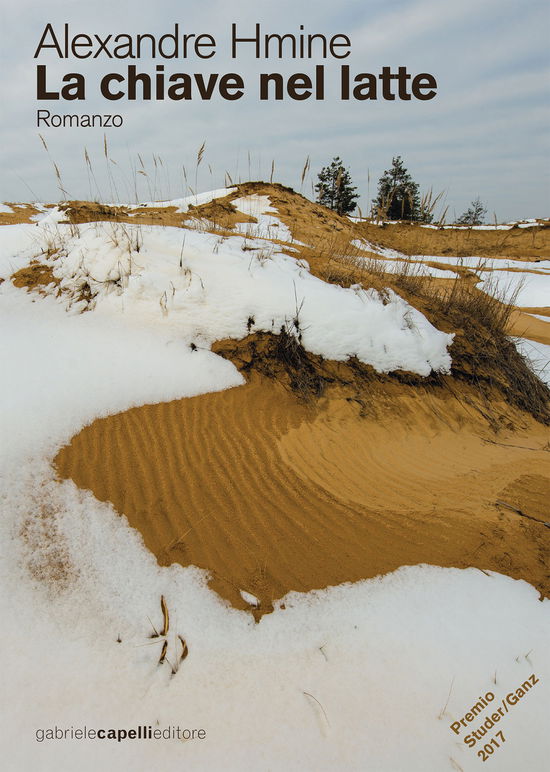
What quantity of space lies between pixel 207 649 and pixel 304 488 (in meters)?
1.15

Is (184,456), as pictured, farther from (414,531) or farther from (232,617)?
(414,531)

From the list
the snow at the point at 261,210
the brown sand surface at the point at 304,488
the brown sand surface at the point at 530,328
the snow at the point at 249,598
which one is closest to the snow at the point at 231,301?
the brown sand surface at the point at 304,488

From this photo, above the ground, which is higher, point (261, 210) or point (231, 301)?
point (261, 210)

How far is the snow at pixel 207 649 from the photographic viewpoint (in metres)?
1.37

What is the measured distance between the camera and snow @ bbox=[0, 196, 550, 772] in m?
1.37

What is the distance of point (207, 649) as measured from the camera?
1650 millimetres

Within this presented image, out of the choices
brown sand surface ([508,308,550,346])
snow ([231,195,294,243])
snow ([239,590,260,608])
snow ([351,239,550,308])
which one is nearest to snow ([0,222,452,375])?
snow ([239,590,260,608])

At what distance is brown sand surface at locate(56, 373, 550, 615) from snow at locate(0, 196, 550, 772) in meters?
0.11

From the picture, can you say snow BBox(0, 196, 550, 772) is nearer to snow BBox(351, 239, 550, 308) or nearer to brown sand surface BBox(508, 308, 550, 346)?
brown sand surface BBox(508, 308, 550, 346)

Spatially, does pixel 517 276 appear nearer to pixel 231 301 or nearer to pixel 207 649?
pixel 231 301

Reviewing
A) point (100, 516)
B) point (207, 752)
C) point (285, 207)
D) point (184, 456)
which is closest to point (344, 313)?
point (184, 456)

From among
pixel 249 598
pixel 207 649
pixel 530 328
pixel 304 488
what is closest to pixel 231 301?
pixel 304 488

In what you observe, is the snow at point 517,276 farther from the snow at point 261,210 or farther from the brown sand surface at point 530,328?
the snow at point 261,210

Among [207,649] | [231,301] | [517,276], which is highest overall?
[517,276]
